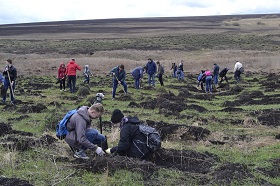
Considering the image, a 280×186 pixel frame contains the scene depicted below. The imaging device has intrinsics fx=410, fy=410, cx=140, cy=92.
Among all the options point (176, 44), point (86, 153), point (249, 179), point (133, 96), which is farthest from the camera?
point (176, 44)

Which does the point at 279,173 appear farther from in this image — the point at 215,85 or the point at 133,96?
the point at 215,85

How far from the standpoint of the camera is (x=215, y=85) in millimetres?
27422

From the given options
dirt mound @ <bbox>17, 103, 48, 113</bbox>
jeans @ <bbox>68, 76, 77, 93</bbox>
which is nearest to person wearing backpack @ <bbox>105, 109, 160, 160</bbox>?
dirt mound @ <bbox>17, 103, 48, 113</bbox>

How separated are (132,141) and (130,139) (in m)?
0.06

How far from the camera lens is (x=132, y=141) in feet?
27.6

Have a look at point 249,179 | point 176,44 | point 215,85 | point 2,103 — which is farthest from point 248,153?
point 176,44

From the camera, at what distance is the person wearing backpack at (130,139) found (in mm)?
8273

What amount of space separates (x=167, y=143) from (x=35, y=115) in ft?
22.1

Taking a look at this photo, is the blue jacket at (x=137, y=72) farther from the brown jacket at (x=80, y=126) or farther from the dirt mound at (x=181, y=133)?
the brown jacket at (x=80, y=126)

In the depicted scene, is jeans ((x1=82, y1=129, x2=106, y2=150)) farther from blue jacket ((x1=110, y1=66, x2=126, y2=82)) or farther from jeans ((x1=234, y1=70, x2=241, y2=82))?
jeans ((x1=234, y1=70, x2=241, y2=82))

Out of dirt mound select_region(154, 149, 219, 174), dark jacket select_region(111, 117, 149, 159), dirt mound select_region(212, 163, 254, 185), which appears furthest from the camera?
dirt mound select_region(154, 149, 219, 174)

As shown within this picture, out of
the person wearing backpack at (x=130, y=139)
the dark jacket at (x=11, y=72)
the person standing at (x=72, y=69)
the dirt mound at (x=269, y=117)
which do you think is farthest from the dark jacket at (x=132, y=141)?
the person standing at (x=72, y=69)

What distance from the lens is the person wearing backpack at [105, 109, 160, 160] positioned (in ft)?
27.1

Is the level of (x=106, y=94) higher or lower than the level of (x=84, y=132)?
lower
